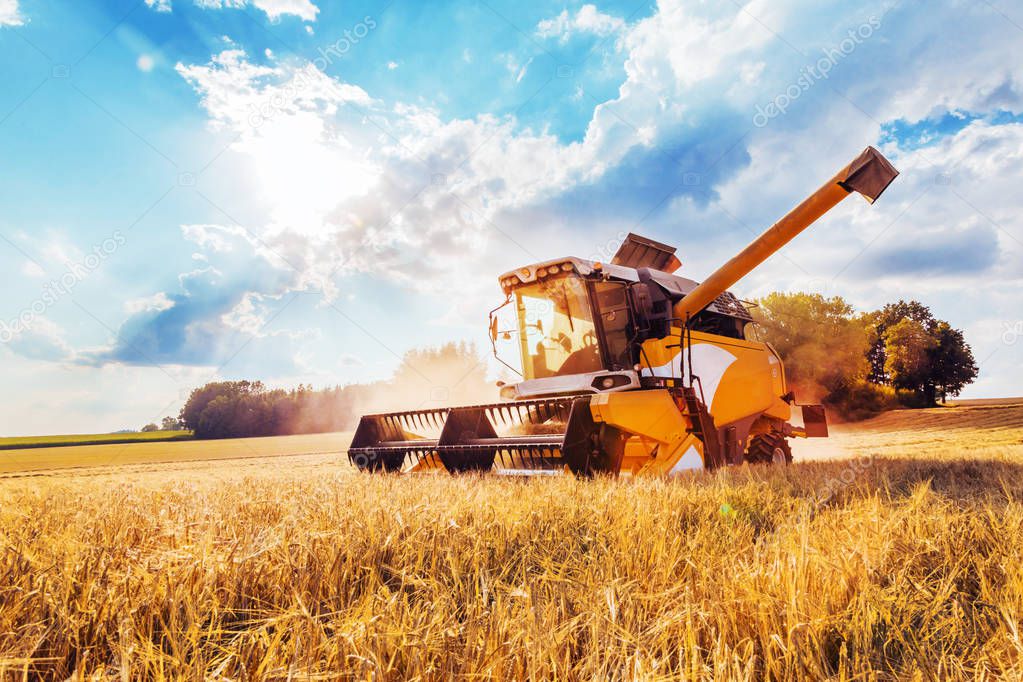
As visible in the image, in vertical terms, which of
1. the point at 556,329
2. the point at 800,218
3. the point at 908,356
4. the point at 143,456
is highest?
the point at 908,356

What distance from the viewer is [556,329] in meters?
7.43

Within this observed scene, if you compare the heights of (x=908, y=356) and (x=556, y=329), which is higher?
(x=908, y=356)

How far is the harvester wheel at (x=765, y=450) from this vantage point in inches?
340

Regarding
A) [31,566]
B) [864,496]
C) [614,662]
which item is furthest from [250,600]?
[864,496]

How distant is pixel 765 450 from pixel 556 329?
13.6 ft

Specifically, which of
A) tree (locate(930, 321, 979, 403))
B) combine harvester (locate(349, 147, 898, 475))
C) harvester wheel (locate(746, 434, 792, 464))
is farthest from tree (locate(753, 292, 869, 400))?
combine harvester (locate(349, 147, 898, 475))

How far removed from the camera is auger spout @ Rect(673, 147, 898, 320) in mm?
6414

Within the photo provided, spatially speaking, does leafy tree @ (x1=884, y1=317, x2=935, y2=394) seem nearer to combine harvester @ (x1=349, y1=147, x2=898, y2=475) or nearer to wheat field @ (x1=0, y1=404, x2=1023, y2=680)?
combine harvester @ (x1=349, y1=147, x2=898, y2=475)

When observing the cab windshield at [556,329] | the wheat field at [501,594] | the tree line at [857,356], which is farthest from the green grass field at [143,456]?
Result: the tree line at [857,356]

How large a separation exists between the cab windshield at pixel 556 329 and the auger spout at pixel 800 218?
1.30m

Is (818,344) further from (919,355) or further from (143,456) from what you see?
(143,456)

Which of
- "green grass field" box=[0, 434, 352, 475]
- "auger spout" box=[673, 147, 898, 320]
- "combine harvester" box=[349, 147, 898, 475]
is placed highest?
"auger spout" box=[673, 147, 898, 320]

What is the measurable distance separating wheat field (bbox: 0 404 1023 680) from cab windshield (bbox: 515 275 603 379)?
4075 mm

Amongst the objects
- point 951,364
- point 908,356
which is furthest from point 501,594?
point 951,364
